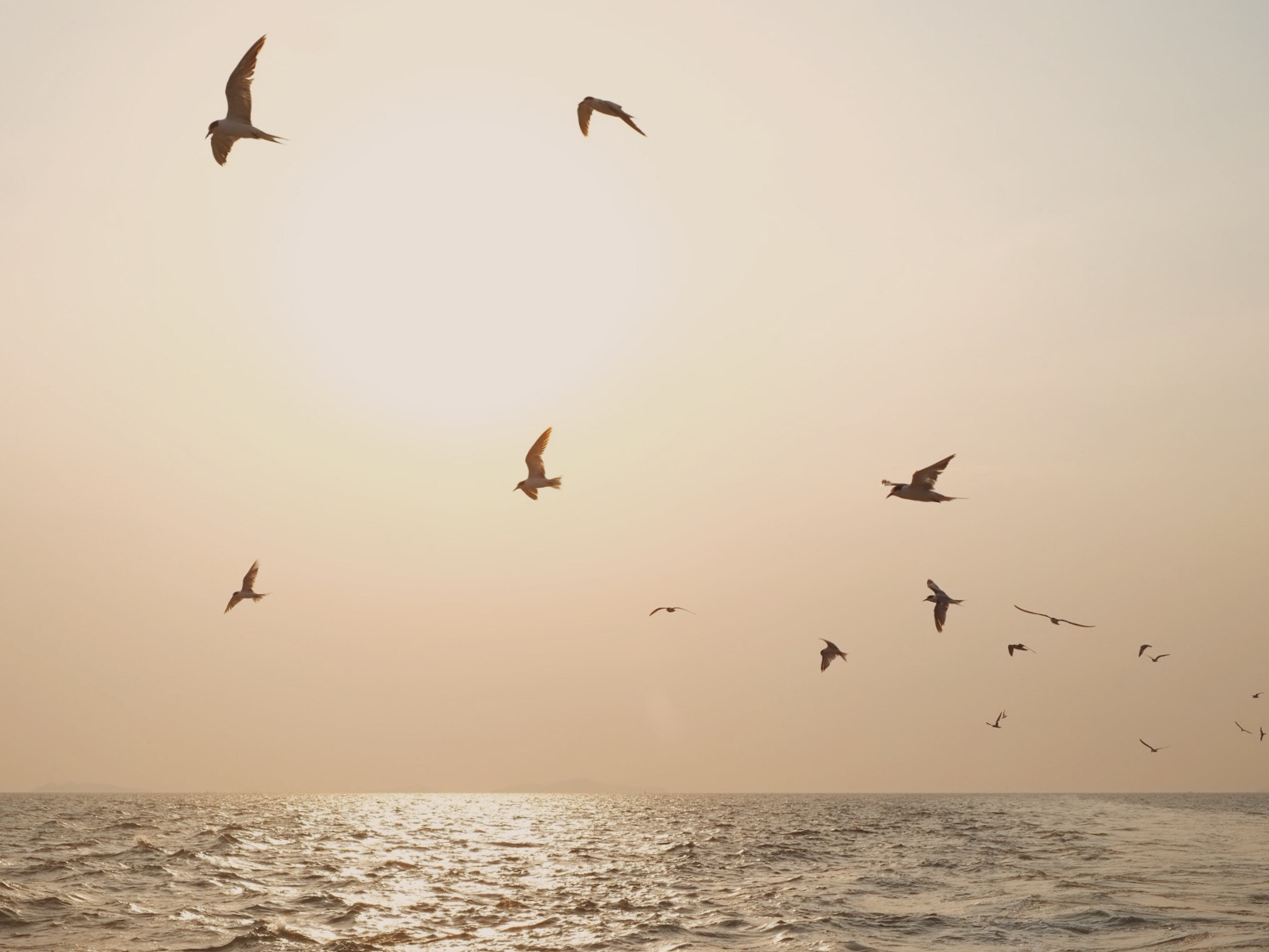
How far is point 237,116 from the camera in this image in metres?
20.4

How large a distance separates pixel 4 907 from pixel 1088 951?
20.4 m

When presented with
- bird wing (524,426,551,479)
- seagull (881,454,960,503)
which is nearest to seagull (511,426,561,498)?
bird wing (524,426,551,479)

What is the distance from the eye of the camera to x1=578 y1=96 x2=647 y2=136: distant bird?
62.6 ft

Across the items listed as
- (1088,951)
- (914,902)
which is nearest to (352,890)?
(914,902)

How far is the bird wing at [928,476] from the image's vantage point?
77.0 feet

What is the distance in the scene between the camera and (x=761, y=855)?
40.0m

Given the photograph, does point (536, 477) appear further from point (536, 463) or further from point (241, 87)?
point (241, 87)

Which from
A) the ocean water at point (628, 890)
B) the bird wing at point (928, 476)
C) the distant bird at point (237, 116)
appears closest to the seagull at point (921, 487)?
the bird wing at point (928, 476)

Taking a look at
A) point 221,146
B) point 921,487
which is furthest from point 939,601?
point 221,146

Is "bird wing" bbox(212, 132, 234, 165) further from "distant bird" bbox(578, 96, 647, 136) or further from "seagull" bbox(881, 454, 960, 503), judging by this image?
"seagull" bbox(881, 454, 960, 503)

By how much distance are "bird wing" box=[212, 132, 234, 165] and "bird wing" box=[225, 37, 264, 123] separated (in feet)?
1.36

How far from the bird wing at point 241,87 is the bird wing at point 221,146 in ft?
1.36

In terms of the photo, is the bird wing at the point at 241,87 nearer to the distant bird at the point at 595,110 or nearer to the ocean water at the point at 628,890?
the distant bird at the point at 595,110

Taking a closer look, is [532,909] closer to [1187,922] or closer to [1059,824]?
[1187,922]
